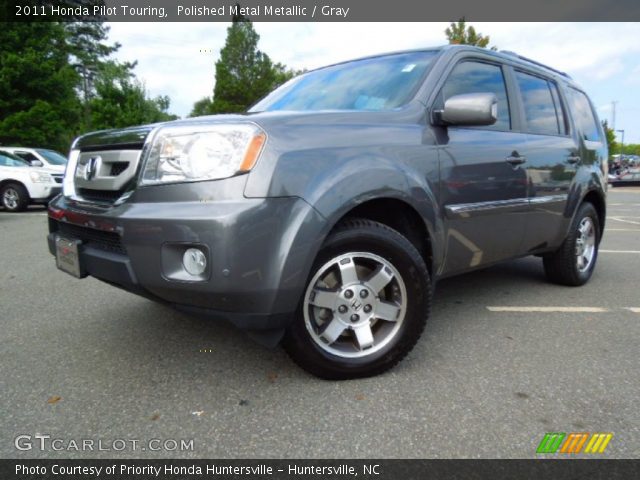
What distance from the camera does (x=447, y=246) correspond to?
2.65m

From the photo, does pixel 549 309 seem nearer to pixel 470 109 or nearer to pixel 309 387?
pixel 470 109

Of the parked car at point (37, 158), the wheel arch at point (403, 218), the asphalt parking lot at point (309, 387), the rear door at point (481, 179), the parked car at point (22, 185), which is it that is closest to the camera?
the asphalt parking lot at point (309, 387)

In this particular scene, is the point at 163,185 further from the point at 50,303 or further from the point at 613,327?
the point at 613,327

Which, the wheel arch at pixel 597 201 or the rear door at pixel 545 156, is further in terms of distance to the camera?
the wheel arch at pixel 597 201

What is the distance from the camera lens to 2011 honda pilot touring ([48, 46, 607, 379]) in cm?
187

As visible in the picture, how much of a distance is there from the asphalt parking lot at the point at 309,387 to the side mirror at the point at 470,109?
1259mm

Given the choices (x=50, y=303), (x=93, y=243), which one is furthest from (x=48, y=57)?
(x=93, y=243)

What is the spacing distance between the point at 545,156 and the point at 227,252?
260 cm

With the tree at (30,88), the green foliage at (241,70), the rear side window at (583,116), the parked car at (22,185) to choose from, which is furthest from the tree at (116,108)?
the rear side window at (583,116)

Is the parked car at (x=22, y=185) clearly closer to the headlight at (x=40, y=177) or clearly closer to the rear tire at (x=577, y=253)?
the headlight at (x=40, y=177)

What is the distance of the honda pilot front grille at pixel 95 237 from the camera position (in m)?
2.07

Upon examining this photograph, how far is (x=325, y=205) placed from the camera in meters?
1.99

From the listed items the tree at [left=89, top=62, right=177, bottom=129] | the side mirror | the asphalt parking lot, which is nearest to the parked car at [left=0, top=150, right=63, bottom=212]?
the asphalt parking lot

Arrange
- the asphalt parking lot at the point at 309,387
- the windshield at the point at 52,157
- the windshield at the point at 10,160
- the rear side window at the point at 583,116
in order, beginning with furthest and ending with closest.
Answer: the windshield at the point at 52,157
the windshield at the point at 10,160
the rear side window at the point at 583,116
the asphalt parking lot at the point at 309,387
